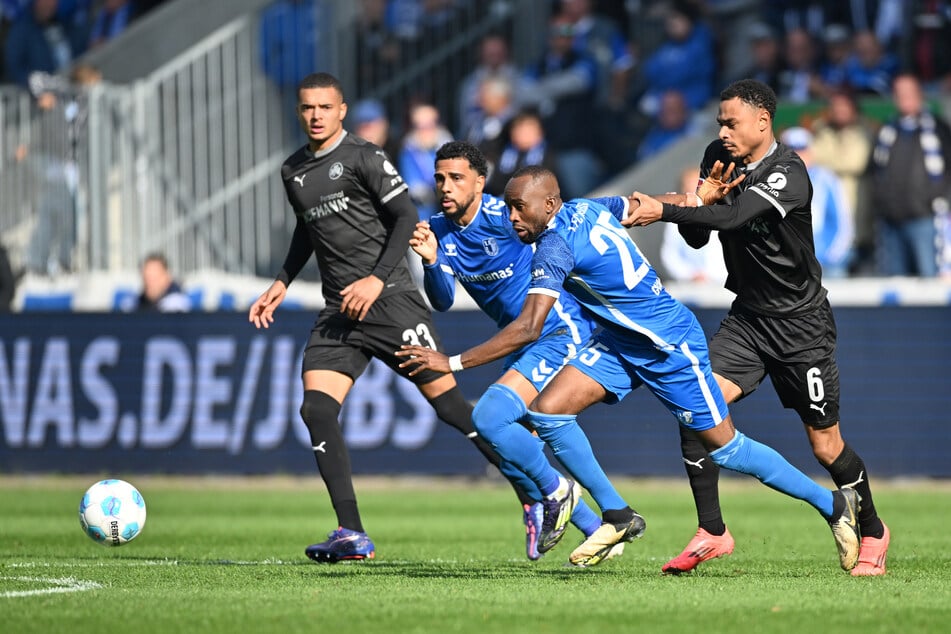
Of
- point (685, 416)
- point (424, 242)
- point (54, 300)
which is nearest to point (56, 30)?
point (54, 300)

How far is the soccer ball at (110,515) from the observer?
9258 mm

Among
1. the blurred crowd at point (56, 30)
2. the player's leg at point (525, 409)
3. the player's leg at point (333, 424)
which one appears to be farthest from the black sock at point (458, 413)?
the blurred crowd at point (56, 30)

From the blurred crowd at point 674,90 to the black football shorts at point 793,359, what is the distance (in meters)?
7.48

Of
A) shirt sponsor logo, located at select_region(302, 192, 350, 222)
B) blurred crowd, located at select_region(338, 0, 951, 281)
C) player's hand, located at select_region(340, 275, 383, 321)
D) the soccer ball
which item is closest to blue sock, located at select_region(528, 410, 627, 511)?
player's hand, located at select_region(340, 275, 383, 321)

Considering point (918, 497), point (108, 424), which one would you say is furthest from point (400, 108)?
point (918, 497)

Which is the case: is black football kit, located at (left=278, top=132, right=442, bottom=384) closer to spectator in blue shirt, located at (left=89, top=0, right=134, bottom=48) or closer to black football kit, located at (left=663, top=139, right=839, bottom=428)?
black football kit, located at (left=663, top=139, right=839, bottom=428)

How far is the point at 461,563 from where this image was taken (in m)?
9.25

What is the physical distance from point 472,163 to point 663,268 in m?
7.78

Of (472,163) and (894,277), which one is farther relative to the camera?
(894,277)

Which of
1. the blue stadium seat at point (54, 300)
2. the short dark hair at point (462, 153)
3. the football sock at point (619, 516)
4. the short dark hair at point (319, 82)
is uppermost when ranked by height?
the short dark hair at point (319, 82)

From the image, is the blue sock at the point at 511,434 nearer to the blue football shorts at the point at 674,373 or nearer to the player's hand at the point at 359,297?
the blue football shorts at the point at 674,373

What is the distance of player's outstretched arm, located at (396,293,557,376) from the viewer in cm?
766

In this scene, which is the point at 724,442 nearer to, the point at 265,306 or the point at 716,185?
the point at 716,185

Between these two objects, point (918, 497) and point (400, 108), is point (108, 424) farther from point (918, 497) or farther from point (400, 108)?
point (918, 497)
